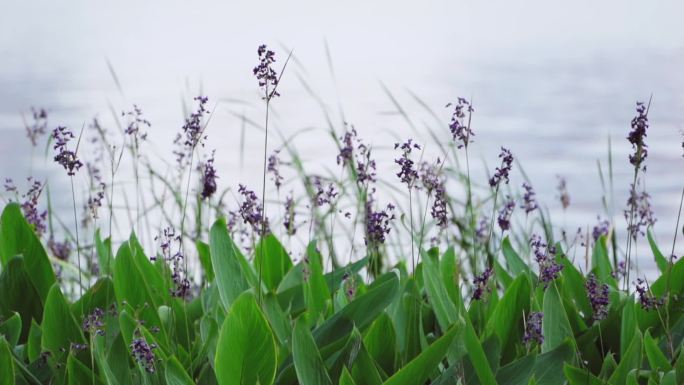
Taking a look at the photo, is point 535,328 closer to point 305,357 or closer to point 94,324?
point 305,357

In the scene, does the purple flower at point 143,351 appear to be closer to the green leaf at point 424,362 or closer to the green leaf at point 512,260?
the green leaf at point 424,362

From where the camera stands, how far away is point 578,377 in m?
1.80

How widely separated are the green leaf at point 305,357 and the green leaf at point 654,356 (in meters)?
0.66

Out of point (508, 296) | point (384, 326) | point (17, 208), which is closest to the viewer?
point (384, 326)

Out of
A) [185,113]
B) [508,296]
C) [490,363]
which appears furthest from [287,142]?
[490,363]

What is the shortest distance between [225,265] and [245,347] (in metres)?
0.51

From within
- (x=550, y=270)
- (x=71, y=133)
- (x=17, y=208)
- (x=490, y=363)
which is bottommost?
(x=490, y=363)

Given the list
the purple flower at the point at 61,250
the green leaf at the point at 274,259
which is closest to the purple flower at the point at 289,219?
the green leaf at the point at 274,259

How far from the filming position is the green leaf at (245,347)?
1695 mm

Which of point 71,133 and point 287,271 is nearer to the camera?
point 71,133

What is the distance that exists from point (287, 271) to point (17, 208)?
0.81 meters

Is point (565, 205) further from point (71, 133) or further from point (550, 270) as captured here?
point (71, 133)

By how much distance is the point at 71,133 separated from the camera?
1.98m

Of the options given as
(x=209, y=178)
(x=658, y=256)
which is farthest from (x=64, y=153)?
(x=658, y=256)
